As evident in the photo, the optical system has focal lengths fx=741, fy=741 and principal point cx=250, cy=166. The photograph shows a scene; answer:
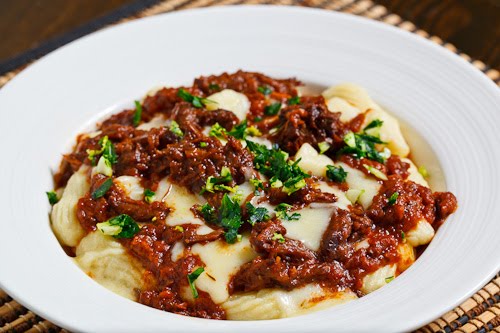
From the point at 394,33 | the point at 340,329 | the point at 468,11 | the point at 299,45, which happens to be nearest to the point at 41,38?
the point at 299,45

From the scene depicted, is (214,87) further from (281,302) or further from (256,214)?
(281,302)

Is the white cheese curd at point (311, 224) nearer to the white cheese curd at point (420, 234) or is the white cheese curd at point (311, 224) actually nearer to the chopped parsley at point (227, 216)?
the chopped parsley at point (227, 216)

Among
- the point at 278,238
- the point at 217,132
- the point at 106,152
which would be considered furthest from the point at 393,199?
the point at 106,152

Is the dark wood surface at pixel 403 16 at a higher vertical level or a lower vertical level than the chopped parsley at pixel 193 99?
lower

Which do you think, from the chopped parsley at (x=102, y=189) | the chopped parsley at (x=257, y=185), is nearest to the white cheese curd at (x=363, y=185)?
the chopped parsley at (x=257, y=185)

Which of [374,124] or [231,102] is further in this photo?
[231,102]

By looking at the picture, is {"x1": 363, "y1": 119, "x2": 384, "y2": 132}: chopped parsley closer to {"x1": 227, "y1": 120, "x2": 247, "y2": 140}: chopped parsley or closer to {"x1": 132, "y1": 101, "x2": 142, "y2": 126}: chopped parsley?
{"x1": 227, "y1": 120, "x2": 247, "y2": 140}: chopped parsley
